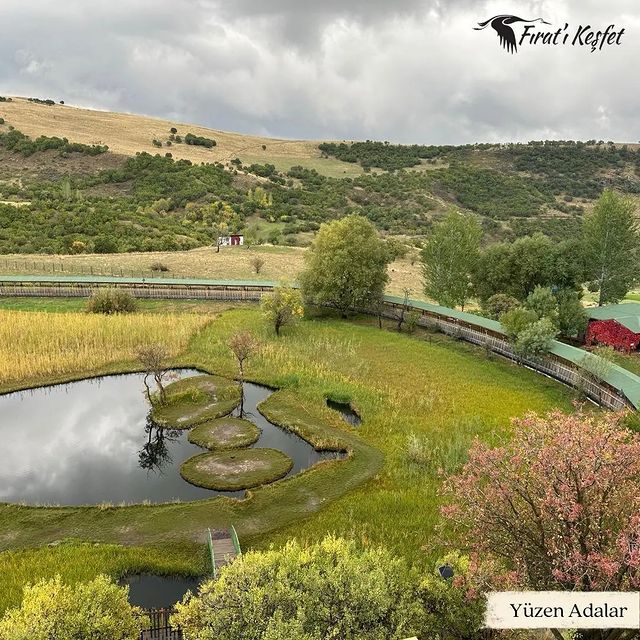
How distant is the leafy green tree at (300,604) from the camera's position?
1181cm

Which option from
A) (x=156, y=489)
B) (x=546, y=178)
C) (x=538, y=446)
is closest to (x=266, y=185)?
(x=546, y=178)

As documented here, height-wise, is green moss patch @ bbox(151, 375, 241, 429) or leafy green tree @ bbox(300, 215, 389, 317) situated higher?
leafy green tree @ bbox(300, 215, 389, 317)

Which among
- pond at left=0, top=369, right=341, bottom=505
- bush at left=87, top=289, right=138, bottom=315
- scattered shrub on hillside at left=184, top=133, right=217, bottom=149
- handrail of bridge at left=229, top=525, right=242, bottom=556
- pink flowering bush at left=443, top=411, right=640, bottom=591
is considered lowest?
pond at left=0, top=369, right=341, bottom=505

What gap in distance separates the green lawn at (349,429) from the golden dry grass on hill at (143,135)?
114 meters

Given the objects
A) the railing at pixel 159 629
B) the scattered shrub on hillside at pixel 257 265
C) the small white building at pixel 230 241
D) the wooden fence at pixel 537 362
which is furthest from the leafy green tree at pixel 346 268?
the railing at pixel 159 629

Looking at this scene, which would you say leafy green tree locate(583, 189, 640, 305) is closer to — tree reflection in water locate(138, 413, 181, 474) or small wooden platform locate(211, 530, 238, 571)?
tree reflection in water locate(138, 413, 181, 474)

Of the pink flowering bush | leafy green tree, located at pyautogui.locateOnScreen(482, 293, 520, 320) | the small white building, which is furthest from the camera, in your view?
the small white building

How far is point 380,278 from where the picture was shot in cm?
5475

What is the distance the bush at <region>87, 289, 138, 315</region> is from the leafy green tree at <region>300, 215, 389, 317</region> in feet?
60.3

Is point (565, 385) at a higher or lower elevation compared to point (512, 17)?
lower

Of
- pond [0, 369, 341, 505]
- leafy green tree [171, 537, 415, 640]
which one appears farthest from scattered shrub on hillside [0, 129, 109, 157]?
leafy green tree [171, 537, 415, 640]

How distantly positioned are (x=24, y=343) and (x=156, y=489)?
23.6 m

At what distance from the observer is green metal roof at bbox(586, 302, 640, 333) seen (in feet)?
150

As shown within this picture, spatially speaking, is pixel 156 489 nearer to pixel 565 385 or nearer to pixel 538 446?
pixel 538 446
